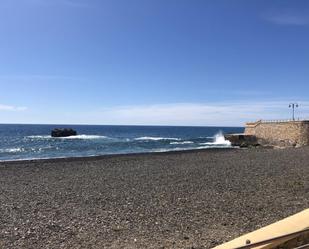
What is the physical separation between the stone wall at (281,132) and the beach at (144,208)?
34.1 m

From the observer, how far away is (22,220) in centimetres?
1126

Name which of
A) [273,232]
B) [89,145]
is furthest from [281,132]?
[273,232]

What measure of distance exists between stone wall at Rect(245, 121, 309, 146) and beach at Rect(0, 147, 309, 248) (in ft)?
112

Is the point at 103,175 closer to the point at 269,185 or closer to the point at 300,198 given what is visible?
the point at 269,185

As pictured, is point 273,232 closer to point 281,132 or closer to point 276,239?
point 276,239

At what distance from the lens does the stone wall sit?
2094 inches

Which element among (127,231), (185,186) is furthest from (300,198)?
(127,231)

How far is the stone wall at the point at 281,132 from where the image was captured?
5319 cm

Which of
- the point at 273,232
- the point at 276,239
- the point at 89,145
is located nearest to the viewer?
the point at 276,239

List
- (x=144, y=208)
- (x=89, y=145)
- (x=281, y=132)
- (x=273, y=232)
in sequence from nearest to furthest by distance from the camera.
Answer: (x=273, y=232) < (x=144, y=208) < (x=281, y=132) < (x=89, y=145)

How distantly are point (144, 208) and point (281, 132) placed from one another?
49.2 meters

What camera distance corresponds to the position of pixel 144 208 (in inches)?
493

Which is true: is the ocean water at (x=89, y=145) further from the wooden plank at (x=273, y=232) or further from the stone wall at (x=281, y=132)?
the wooden plank at (x=273, y=232)

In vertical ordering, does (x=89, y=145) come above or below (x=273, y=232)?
below
